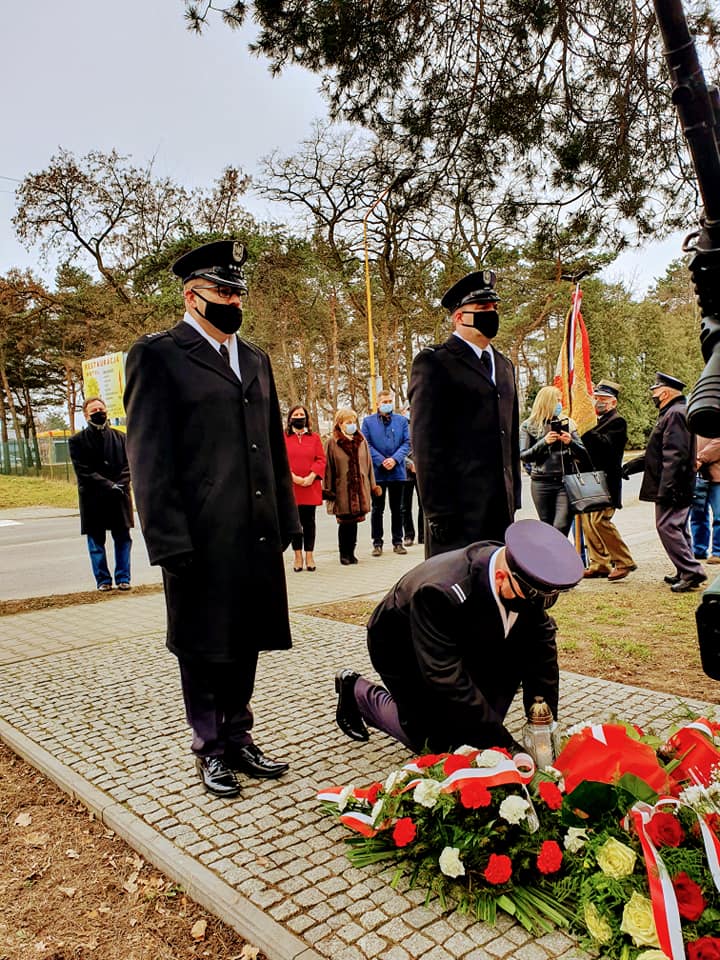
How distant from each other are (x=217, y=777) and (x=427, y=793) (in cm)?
116

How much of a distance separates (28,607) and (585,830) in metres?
7.05

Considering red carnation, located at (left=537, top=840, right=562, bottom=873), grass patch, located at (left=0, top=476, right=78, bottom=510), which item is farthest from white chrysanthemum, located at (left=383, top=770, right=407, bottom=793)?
grass patch, located at (left=0, top=476, right=78, bottom=510)

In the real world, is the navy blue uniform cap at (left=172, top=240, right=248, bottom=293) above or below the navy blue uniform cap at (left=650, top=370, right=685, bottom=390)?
above

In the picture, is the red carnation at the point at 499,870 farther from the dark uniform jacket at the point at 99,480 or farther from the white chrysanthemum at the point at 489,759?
the dark uniform jacket at the point at 99,480

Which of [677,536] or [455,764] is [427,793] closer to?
[455,764]

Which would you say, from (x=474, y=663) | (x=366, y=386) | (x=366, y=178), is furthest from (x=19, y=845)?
(x=366, y=386)

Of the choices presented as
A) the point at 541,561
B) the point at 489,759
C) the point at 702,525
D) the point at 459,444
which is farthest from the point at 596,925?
the point at 702,525

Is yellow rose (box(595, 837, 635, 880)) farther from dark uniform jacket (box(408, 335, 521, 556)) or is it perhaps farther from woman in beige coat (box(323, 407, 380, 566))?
woman in beige coat (box(323, 407, 380, 566))

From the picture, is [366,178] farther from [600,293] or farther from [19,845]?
[600,293]

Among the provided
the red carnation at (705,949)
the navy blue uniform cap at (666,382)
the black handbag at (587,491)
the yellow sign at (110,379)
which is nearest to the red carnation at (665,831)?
the red carnation at (705,949)

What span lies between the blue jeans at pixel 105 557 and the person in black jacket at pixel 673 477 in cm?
551

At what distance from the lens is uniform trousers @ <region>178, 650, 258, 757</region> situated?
3617 millimetres

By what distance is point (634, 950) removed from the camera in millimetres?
2348

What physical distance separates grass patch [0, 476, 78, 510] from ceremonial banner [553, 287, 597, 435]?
65.8ft
